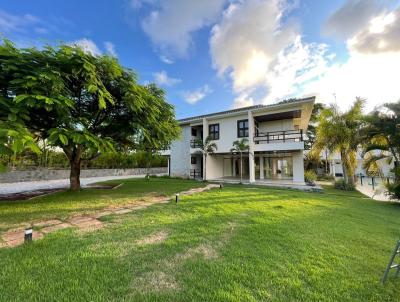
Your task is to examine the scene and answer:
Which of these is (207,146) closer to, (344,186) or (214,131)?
(214,131)

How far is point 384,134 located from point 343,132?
129 inches

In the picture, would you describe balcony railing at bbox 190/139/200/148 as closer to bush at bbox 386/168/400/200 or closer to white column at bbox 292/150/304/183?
white column at bbox 292/150/304/183

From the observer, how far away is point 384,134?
1210 cm

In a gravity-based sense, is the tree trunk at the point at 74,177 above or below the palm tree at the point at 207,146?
below

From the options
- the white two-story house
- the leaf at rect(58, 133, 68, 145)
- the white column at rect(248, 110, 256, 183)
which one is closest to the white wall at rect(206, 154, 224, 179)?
the white two-story house

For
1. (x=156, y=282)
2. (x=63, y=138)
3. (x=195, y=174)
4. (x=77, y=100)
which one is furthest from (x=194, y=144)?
(x=156, y=282)

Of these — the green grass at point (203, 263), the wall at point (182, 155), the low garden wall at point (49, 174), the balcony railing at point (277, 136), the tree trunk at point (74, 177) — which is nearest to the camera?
the green grass at point (203, 263)

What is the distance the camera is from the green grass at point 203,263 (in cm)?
262

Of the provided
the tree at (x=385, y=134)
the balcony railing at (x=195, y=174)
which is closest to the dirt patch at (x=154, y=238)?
the tree at (x=385, y=134)

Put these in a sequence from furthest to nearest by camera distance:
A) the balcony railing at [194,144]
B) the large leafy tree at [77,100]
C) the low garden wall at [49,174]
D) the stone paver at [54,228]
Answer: the balcony railing at [194,144]
the low garden wall at [49,174]
the large leafy tree at [77,100]
the stone paver at [54,228]

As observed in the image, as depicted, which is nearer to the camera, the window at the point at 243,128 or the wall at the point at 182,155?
the window at the point at 243,128

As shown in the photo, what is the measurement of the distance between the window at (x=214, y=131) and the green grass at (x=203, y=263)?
49.5 feet

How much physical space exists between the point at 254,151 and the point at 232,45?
8.97 metres

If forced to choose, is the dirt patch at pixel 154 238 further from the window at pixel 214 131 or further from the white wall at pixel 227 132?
the window at pixel 214 131
